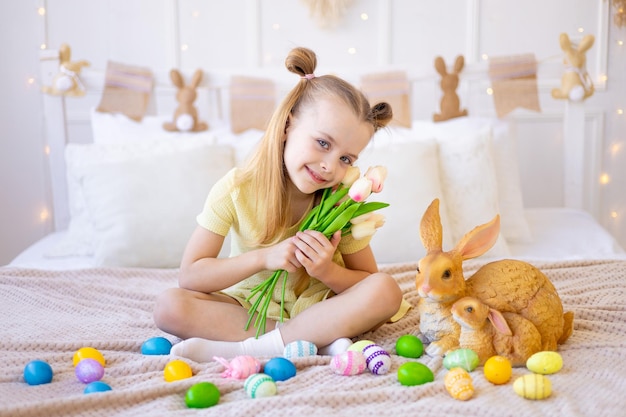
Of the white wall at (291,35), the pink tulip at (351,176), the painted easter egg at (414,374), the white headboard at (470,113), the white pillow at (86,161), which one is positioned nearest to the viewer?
the painted easter egg at (414,374)

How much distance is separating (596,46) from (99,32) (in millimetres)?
1994

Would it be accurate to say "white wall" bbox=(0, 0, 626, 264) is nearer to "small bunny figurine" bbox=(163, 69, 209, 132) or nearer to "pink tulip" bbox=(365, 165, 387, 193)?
"small bunny figurine" bbox=(163, 69, 209, 132)

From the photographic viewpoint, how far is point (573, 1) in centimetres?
278

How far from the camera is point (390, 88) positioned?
95.1 inches

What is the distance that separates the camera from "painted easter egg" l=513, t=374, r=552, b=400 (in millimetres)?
1006

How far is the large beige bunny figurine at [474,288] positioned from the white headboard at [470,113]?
4.05 feet

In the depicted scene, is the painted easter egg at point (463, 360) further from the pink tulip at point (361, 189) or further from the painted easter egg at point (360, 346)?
the pink tulip at point (361, 189)

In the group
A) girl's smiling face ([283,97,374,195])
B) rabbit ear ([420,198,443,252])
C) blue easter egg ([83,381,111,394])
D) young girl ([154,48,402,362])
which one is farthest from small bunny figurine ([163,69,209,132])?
blue easter egg ([83,381,111,394])

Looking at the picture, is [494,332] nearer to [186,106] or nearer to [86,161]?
[86,161]

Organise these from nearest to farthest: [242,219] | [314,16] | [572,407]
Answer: [572,407] < [242,219] < [314,16]

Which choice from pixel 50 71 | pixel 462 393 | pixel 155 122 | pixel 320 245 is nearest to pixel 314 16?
pixel 155 122

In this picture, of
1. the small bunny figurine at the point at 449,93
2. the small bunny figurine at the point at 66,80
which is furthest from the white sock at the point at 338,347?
the small bunny figurine at the point at 66,80

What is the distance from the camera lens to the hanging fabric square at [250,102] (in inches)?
94.8

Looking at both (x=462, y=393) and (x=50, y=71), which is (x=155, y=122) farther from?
(x=462, y=393)
